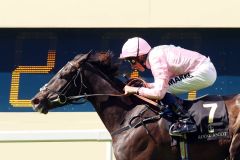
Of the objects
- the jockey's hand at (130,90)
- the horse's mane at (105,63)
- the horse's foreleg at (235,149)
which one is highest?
the horse's mane at (105,63)

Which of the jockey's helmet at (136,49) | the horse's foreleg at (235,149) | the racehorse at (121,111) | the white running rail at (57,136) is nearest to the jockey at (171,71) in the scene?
the jockey's helmet at (136,49)

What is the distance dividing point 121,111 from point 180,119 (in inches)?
20.2

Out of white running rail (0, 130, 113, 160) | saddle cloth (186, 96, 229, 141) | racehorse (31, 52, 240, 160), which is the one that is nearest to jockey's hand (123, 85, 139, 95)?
racehorse (31, 52, 240, 160)

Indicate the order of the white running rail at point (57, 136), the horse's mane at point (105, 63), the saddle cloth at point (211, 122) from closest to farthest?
the saddle cloth at point (211, 122) < the horse's mane at point (105, 63) < the white running rail at point (57, 136)

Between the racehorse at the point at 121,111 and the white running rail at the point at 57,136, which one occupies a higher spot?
the racehorse at the point at 121,111

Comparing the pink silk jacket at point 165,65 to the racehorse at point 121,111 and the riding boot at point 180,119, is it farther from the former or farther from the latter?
the racehorse at point 121,111

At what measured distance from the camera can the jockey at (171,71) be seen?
505 cm

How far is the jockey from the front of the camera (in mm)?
5047

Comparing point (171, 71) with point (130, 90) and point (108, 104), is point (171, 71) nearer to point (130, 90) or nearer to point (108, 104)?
point (130, 90)

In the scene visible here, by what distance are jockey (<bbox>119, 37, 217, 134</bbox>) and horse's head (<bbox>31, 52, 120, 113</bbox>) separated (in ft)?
1.08

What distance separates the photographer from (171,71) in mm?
5188

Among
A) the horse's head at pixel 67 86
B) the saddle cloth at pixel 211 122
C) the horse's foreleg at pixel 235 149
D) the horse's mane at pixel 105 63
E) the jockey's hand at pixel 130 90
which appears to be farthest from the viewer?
the horse's mane at pixel 105 63

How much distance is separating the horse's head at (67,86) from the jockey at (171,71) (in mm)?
329
